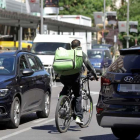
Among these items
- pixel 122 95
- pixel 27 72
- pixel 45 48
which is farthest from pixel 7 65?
pixel 45 48

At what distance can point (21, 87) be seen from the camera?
11.6 metres

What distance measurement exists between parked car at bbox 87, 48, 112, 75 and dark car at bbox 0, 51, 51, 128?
22.5 metres

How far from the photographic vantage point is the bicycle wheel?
34.3 ft

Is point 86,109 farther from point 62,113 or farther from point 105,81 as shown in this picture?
point 105,81

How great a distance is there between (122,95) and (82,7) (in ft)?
269

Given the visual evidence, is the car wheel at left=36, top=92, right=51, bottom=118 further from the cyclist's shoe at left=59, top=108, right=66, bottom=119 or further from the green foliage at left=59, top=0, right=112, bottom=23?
the green foliage at left=59, top=0, right=112, bottom=23

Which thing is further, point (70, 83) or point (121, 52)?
point (70, 83)

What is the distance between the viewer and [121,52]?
30.4 feet

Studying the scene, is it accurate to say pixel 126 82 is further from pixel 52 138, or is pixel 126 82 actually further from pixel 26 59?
pixel 26 59

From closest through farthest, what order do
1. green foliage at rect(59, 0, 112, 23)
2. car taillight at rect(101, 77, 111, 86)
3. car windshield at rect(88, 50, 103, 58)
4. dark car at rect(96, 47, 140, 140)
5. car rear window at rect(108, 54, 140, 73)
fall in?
dark car at rect(96, 47, 140, 140) → car rear window at rect(108, 54, 140, 73) → car taillight at rect(101, 77, 111, 86) → car windshield at rect(88, 50, 103, 58) → green foliage at rect(59, 0, 112, 23)

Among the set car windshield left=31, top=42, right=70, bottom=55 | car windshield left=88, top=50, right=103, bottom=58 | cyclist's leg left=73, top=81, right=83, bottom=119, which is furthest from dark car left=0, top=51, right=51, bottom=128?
car windshield left=88, top=50, right=103, bottom=58

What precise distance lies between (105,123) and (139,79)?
83 cm

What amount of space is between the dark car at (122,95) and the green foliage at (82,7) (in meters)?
79.1

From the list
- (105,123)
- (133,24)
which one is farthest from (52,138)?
A: (133,24)
